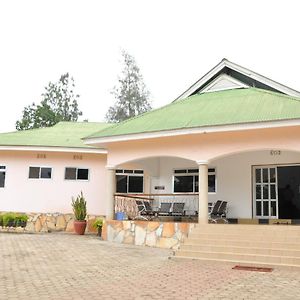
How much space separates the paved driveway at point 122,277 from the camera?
22.2 ft

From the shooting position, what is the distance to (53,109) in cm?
4188

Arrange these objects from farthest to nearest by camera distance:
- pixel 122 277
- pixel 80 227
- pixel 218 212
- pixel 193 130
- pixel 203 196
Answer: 1. pixel 80 227
2. pixel 218 212
3. pixel 203 196
4. pixel 193 130
5. pixel 122 277

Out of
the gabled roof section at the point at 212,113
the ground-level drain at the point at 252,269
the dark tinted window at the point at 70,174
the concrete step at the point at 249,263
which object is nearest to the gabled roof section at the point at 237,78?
the gabled roof section at the point at 212,113

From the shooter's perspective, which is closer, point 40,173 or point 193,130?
point 193,130

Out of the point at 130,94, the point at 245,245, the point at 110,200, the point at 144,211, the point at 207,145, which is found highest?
the point at 130,94

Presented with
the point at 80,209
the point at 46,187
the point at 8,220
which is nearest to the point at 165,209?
the point at 80,209

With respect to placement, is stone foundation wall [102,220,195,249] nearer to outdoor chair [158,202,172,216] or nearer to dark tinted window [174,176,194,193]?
outdoor chair [158,202,172,216]

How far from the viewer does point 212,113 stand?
13.7m

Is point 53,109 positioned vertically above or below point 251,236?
above

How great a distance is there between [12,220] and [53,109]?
2608cm

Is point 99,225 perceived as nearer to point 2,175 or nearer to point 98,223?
point 98,223

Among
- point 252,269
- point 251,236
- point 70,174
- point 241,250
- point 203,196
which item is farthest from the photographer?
point 70,174

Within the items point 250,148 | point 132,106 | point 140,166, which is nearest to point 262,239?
point 250,148

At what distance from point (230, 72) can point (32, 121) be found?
85.7ft
